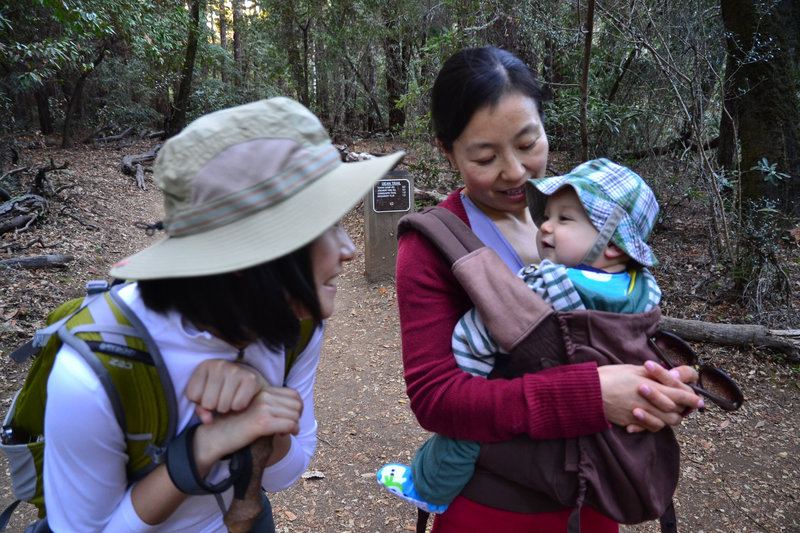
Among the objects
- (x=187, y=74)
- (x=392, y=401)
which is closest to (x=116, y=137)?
(x=187, y=74)

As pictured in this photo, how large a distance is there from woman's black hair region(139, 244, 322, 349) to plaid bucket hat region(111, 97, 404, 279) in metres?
0.09

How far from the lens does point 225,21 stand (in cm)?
2291

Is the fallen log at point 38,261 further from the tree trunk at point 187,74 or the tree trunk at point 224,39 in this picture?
the tree trunk at point 224,39

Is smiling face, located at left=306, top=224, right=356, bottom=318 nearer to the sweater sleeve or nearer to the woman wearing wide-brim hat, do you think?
the woman wearing wide-brim hat

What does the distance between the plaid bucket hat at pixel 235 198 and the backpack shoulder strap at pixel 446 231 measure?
385mm

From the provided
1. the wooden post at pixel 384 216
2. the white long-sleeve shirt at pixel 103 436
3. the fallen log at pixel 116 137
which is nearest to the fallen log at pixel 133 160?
the fallen log at pixel 116 137

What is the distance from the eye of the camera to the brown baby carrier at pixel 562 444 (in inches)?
47.5

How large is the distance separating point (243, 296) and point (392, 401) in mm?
3547

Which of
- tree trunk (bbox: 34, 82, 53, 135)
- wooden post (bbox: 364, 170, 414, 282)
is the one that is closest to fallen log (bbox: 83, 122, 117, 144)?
tree trunk (bbox: 34, 82, 53, 135)

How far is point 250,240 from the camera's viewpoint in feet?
3.00

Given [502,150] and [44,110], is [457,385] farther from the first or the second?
[44,110]

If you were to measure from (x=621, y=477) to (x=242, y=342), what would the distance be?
3.07 ft

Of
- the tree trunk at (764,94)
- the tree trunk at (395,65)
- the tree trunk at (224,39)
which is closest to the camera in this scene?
the tree trunk at (764,94)

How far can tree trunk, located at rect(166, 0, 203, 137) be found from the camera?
1587 cm
